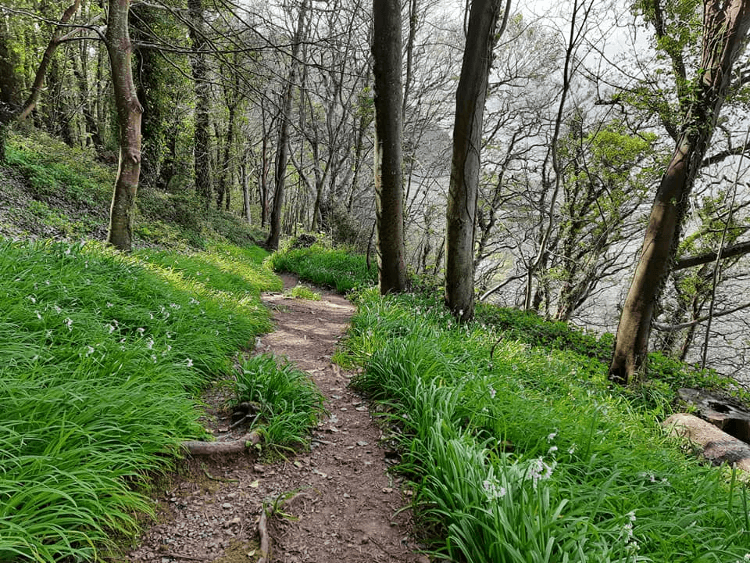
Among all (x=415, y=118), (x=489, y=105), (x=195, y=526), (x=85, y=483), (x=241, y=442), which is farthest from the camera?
(x=415, y=118)

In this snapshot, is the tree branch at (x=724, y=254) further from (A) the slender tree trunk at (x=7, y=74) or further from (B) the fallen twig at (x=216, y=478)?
(A) the slender tree trunk at (x=7, y=74)

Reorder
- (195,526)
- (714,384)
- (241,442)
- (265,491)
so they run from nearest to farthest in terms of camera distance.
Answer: (195,526) < (265,491) < (241,442) < (714,384)

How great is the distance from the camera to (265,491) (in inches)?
86.4

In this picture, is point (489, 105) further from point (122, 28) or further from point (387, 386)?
point (387, 386)

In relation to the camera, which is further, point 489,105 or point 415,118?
point 415,118

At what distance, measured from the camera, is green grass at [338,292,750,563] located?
5.27 feet

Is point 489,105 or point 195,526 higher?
point 489,105

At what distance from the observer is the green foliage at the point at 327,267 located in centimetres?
900

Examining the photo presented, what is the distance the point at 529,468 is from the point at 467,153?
4.52 m

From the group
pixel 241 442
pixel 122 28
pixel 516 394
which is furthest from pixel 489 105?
pixel 241 442

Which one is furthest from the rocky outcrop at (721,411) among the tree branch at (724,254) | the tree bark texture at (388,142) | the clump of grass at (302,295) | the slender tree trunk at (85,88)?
the slender tree trunk at (85,88)

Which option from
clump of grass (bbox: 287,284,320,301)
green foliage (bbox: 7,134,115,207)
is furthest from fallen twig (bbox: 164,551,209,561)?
green foliage (bbox: 7,134,115,207)

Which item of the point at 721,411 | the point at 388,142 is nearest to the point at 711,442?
the point at 721,411

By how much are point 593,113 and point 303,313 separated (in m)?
12.3
